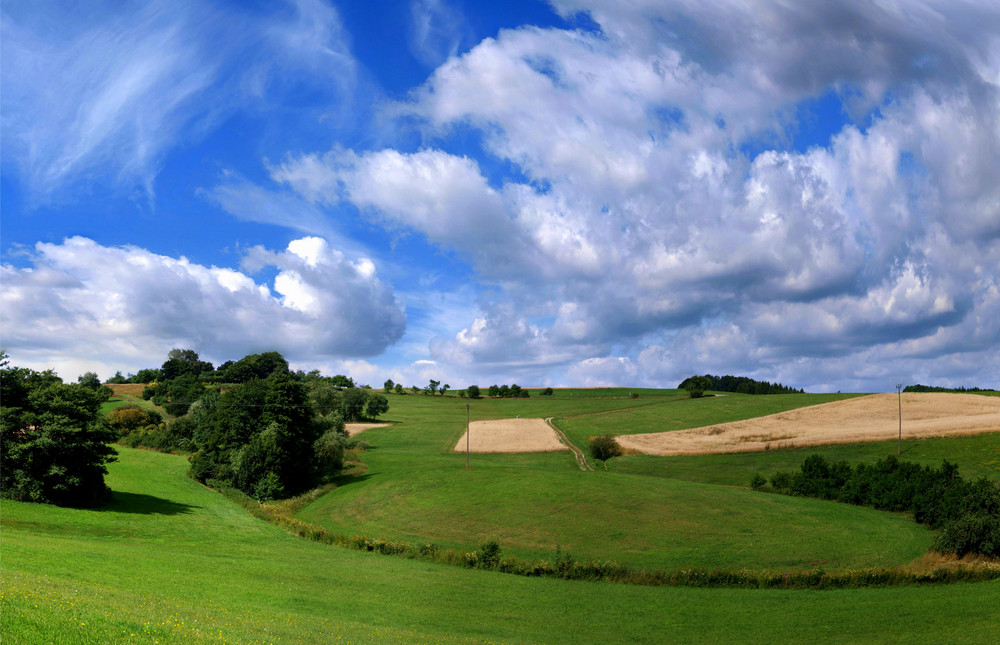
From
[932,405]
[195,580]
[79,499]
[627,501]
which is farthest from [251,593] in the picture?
[932,405]

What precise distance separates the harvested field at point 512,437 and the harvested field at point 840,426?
13.2 m

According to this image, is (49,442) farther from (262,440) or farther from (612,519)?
(612,519)

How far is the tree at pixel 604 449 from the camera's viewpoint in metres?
89.5

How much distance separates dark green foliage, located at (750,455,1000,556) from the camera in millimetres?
43156

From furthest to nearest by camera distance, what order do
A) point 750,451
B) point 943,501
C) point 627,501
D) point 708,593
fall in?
point 750,451 → point 627,501 → point 943,501 → point 708,593

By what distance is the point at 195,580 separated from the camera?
96.5 ft

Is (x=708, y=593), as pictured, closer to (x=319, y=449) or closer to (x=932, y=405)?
(x=319, y=449)

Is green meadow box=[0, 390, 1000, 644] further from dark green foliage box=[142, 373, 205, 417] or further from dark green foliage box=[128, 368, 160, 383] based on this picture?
dark green foliage box=[128, 368, 160, 383]

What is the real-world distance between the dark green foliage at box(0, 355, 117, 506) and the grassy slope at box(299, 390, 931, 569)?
21.6m

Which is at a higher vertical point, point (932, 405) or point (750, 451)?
point (932, 405)

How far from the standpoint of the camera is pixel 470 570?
42531 mm

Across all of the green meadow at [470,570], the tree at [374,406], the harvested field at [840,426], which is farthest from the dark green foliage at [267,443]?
the harvested field at [840,426]

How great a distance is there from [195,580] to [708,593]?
29651 mm

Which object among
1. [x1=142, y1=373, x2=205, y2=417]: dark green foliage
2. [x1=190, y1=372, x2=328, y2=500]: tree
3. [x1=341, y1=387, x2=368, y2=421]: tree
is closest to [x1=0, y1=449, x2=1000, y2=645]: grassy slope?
[x1=190, y1=372, x2=328, y2=500]: tree
